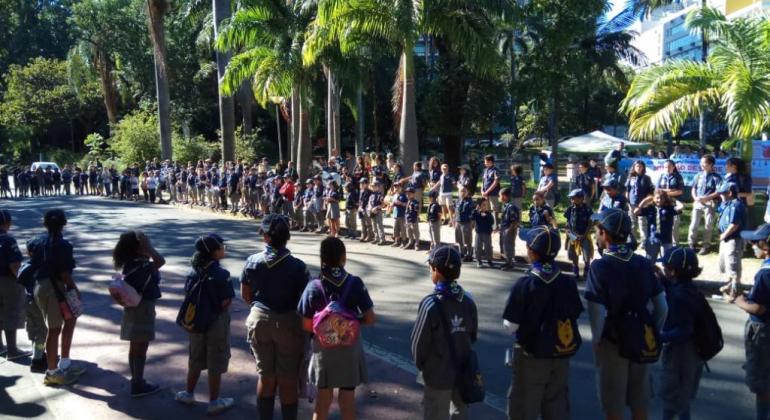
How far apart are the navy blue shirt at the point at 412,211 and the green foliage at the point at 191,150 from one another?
22.6 meters

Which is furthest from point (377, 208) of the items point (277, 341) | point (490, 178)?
point (277, 341)

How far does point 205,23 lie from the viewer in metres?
34.0

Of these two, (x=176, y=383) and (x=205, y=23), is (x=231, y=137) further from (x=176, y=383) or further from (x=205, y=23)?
(x=176, y=383)

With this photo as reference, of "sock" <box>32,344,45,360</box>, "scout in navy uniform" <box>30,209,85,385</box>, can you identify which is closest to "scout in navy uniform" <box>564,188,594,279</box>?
"scout in navy uniform" <box>30,209,85,385</box>

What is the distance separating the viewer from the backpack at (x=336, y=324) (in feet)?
14.4

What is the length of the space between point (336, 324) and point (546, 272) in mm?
1455

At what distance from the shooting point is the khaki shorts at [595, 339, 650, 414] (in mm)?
4371

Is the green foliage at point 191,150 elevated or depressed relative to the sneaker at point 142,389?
elevated

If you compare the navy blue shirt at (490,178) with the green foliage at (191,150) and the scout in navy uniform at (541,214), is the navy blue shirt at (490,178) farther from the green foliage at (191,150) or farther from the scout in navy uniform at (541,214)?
the green foliage at (191,150)

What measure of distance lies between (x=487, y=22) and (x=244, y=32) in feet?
27.1

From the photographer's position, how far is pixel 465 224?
12.6m

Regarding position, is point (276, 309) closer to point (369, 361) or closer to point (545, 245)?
point (545, 245)

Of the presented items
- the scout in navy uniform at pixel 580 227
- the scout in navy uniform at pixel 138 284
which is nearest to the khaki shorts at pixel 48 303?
the scout in navy uniform at pixel 138 284

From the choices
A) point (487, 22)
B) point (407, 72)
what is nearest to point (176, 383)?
point (407, 72)
